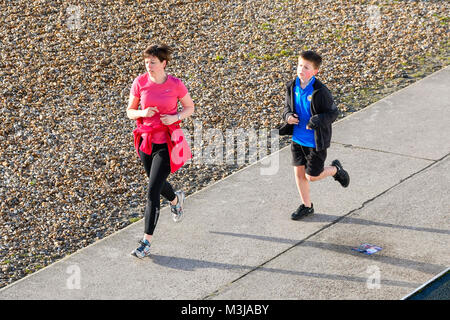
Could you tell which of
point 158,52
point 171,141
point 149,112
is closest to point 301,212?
point 171,141

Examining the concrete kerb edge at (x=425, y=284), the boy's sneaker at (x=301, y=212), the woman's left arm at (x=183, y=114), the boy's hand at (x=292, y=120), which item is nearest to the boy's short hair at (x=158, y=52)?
the woman's left arm at (x=183, y=114)

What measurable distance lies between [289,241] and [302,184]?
1.95 feet

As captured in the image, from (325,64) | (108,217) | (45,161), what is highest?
(325,64)

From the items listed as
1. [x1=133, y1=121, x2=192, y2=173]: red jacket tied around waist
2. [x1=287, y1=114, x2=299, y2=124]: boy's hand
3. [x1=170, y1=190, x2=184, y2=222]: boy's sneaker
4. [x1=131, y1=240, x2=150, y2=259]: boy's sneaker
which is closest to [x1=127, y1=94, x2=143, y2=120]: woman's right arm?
[x1=133, y1=121, x2=192, y2=173]: red jacket tied around waist

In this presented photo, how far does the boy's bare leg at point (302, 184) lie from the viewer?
22.1ft

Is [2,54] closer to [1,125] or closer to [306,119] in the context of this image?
[1,125]

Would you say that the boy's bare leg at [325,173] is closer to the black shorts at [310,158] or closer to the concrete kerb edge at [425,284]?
the black shorts at [310,158]

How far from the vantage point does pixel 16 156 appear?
8.48m

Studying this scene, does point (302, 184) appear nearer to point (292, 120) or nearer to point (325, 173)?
point (325, 173)

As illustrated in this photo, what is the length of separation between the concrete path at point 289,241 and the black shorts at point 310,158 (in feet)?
1.71

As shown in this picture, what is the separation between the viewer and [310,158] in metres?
6.60

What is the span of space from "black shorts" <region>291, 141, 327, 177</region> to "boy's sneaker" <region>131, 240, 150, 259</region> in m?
1.57
